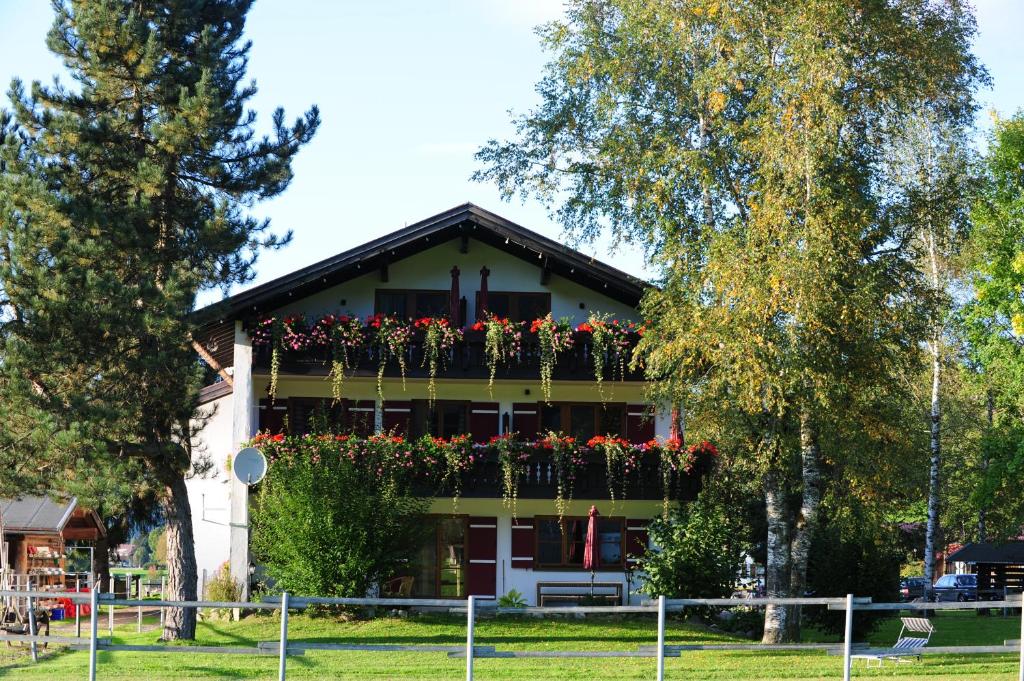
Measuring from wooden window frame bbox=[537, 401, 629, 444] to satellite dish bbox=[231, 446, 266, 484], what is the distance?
7390 mm

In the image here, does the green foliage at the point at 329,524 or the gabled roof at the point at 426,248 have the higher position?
the gabled roof at the point at 426,248

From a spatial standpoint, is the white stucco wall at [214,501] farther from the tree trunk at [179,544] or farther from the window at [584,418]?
the window at [584,418]

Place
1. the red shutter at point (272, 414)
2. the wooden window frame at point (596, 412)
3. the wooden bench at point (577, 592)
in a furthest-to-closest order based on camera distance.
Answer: the wooden window frame at point (596, 412), the red shutter at point (272, 414), the wooden bench at point (577, 592)

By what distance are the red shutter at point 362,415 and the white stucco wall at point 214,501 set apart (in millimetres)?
3387

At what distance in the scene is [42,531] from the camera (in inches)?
1411

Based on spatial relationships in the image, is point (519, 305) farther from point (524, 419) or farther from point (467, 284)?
point (524, 419)

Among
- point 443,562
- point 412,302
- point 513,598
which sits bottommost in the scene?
point 513,598

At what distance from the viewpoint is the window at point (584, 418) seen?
31.2m

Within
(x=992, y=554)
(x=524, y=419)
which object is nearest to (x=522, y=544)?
(x=524, y=419)

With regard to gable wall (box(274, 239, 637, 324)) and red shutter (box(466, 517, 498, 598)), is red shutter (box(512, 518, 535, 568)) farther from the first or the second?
gable wall (box(274, 239, 637, 324))

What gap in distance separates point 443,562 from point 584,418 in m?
4.77

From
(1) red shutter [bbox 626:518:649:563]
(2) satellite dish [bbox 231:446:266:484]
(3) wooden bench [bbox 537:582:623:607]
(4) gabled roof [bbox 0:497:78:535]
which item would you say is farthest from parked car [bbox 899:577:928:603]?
(2) satellite dish [bbox 231:446:266:484]

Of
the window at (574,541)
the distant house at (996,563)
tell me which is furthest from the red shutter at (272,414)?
the distant house at (996,563)

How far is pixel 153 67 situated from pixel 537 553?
13.9 m
